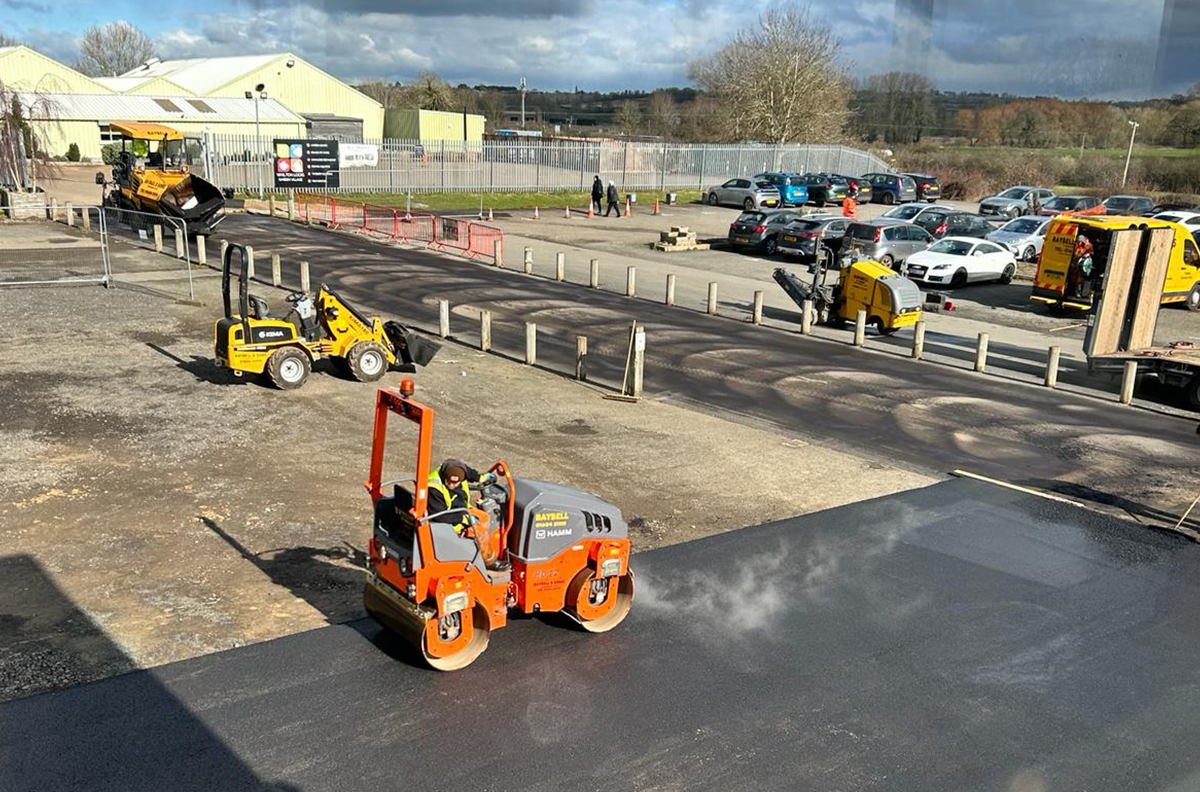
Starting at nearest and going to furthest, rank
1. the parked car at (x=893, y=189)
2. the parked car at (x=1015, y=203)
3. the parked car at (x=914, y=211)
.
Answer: the parked car at (x=914, y=211)
the parked car at (x=1015, y=203)
the parked car at (x=893, y=189)

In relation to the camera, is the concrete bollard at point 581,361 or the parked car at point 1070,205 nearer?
the concrete bollard at point 581,361

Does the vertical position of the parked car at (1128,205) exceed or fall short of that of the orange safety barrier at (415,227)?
it exceeds it

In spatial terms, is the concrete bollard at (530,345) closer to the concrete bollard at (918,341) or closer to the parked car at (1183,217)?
the concrete bollard at (918,341)

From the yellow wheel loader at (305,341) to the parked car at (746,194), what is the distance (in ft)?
111

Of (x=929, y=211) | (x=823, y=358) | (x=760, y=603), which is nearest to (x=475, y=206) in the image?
(x=929, y=211)

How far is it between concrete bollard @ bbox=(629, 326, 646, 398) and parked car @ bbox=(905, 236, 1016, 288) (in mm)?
15004

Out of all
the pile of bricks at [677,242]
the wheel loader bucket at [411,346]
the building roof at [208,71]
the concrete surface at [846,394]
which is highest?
the building roof at [208,71]

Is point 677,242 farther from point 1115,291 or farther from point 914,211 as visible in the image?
point 1115,291

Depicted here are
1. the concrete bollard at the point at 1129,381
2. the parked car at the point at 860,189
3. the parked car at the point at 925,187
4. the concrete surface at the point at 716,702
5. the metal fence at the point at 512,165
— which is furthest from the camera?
the parked car at the point at 925,187

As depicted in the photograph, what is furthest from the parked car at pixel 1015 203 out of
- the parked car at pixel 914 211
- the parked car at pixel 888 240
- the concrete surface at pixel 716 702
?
the concrete surface at pixel 716 702

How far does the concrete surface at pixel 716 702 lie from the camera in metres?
6.08

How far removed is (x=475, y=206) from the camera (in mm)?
44031

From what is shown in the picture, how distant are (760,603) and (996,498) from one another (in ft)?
15.6

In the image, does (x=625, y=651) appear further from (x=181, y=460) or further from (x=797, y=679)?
(x=181, y=460)
